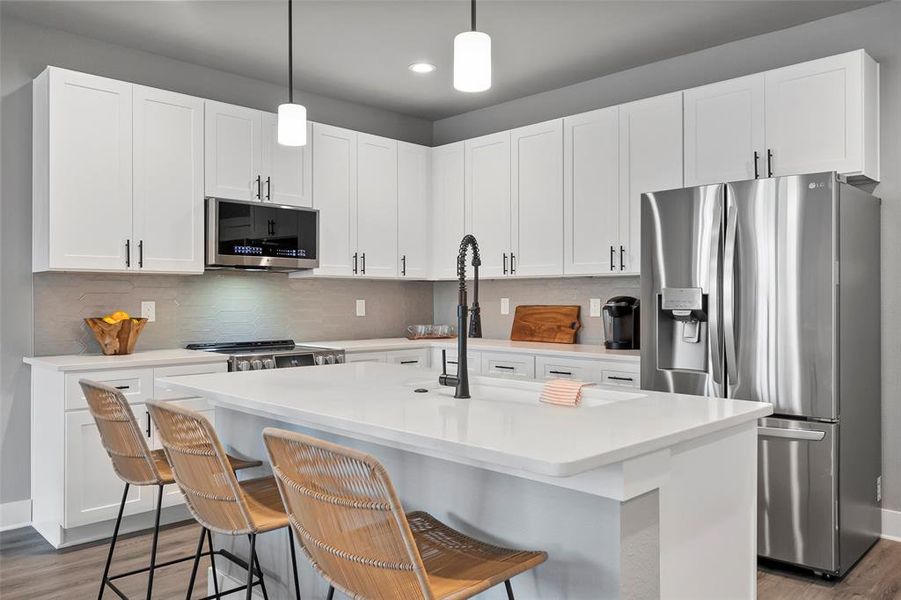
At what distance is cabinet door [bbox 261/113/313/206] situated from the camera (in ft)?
14.2

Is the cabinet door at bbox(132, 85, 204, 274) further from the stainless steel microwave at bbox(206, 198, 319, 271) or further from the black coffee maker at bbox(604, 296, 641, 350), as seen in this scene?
the black coffee maker at bbox(604, 296, 641, 350)

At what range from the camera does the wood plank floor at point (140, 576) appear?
2.80 meters

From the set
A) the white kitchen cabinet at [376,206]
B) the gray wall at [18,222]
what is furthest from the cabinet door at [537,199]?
the gray wall at [18,222]

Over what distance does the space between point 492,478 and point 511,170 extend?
3.31 m

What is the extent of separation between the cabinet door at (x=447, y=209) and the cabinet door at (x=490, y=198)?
9 cm

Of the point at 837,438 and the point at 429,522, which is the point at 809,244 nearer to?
the point at 837,438

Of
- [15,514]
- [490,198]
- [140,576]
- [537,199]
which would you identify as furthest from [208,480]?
[490,198]

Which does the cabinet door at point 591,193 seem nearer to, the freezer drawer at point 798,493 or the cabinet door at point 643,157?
the cabinet door at point 643,157

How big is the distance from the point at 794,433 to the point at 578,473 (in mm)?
2166

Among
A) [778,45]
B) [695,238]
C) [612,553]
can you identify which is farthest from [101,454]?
[778,45]

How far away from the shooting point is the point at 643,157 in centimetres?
407

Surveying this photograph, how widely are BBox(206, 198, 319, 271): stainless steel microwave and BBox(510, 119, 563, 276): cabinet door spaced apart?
54.6 inches

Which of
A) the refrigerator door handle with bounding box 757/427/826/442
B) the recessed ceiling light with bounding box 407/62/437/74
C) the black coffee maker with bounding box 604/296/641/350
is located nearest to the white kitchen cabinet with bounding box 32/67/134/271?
the recessed ceiling light with bounding box 407/62/437/74

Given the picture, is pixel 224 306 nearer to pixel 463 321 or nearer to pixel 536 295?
pixel 536 295
